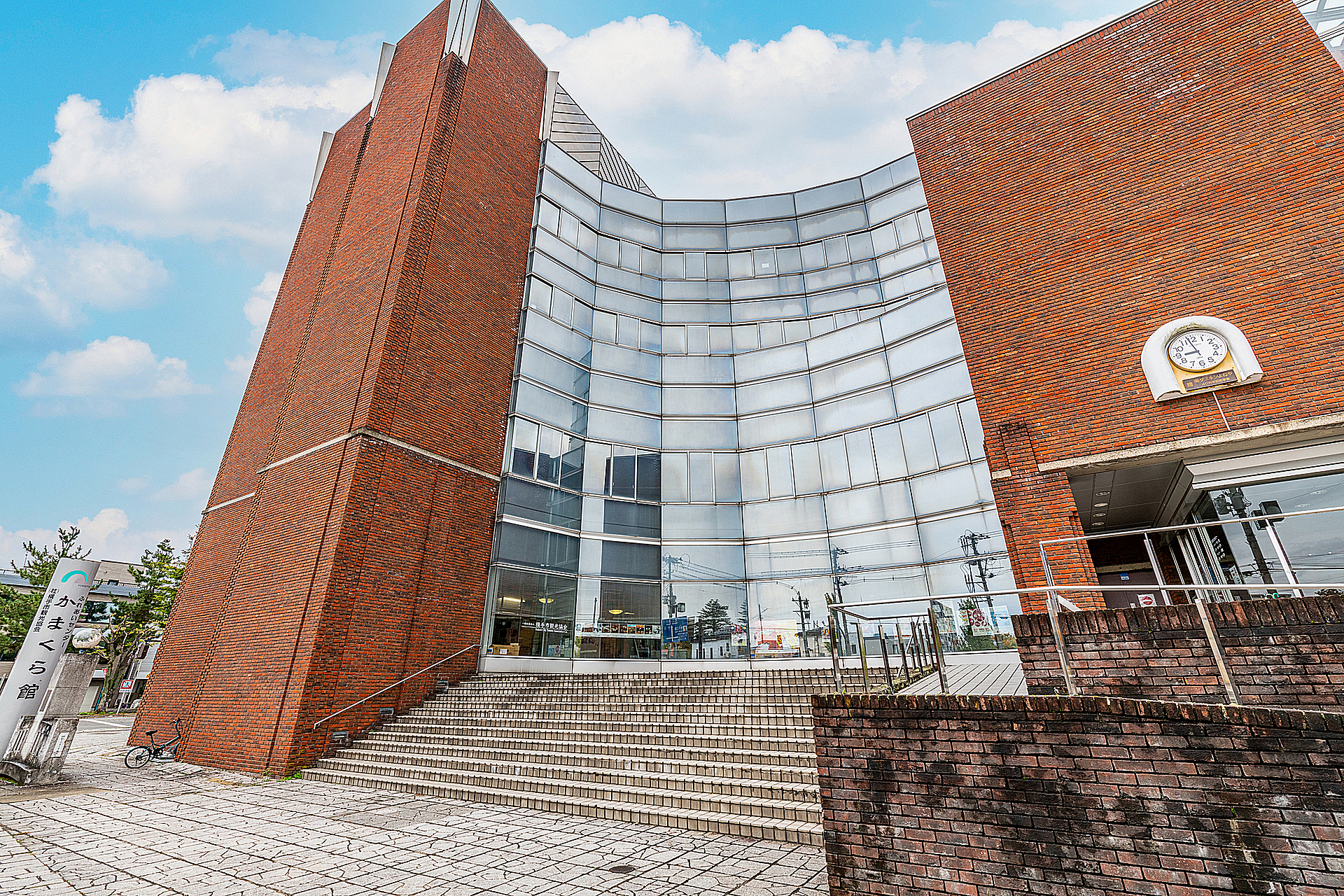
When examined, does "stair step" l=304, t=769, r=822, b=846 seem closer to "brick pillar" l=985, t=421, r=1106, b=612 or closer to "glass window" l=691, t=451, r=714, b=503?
"brick pillar" l=985, t=421, r=1106, b=612

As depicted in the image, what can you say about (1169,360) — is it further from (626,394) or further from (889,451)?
(626,394)

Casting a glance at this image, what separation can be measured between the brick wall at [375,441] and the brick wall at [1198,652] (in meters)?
11.6

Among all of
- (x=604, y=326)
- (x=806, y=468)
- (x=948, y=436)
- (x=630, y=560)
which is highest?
(x=604, y=326)

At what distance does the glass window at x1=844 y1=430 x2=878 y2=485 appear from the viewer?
52.9 feet

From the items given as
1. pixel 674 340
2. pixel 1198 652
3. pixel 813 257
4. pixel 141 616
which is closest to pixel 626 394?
pixel 674 340

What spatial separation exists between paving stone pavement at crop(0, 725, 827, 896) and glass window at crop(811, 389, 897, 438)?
41.3 ft

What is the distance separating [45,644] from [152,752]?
374cm

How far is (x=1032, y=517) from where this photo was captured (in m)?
9.57

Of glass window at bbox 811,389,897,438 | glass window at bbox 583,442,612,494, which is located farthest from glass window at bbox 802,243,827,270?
glass window at bbox 583,442,612,494

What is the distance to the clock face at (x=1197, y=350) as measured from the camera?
9.14 m

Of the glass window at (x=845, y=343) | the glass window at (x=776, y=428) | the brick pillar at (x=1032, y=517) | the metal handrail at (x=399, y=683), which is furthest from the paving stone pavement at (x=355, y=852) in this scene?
the glass window at (x=845, y=343)

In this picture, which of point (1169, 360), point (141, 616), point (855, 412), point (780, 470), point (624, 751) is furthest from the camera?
point (141, 616)

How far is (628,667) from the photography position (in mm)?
15984

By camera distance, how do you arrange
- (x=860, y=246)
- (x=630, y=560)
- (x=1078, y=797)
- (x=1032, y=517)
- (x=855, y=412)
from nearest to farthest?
(x=1078, y=797) < (x=1032, y=517) < (x=855, y=412) < (x=630, y=560) < (x=860, y=246)
